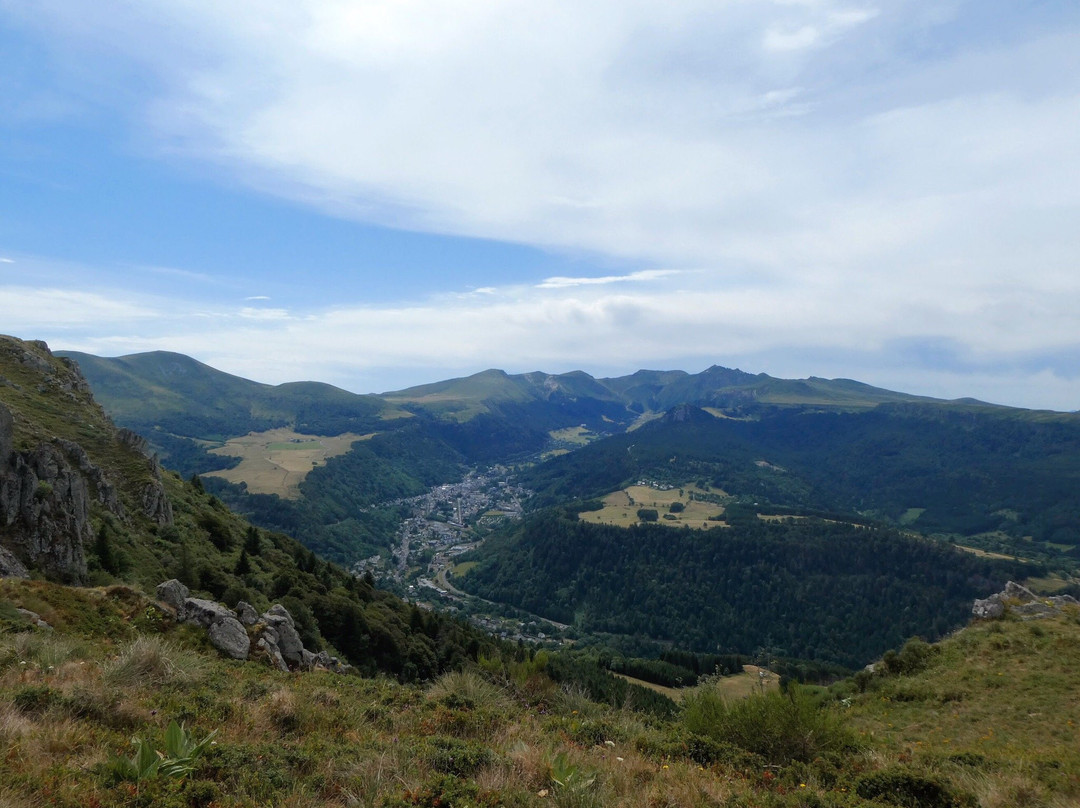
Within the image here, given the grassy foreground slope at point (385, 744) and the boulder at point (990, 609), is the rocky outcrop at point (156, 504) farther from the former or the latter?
the boulder at point (990, 609)

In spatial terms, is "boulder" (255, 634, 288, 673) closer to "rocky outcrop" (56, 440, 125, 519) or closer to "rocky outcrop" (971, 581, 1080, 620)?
"rocky outcrop" (56, 440, 125, 519)

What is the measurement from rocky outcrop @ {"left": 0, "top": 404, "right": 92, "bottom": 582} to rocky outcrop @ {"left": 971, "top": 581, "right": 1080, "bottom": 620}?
50939mm

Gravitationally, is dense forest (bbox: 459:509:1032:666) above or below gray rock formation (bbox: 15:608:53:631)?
below

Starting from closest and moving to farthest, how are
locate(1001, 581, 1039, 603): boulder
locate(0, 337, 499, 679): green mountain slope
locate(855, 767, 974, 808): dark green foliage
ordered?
locate(855, 767, 974, 808): dark green foliage < locate(0, 337, 499, 679): green mountain slope < locate(1001, 581, 1039, 603): boulder

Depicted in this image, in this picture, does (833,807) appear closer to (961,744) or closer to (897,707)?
(961,744)

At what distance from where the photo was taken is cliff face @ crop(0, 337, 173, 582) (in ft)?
71.5

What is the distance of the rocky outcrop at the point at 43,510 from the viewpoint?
2141cm

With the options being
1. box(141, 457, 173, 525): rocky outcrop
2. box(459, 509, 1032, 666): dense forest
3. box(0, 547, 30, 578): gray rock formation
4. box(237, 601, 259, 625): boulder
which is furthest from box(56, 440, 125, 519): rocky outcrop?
box(459, 509, 1032, 666): dense forest

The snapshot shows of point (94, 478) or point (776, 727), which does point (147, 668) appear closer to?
point (776, 727)

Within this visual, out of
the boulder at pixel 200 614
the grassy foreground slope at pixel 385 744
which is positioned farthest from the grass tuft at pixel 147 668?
the boulder at pixel 200 614

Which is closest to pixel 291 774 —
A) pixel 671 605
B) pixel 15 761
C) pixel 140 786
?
pixel 140 786

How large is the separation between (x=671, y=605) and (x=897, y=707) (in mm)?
119680

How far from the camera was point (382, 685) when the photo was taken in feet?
50.9

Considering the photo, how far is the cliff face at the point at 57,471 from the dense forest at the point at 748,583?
11334cm
